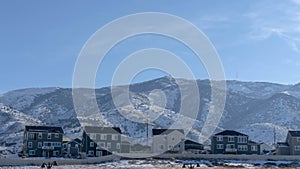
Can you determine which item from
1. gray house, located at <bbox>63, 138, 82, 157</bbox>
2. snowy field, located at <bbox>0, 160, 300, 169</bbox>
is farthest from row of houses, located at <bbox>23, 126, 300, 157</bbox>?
snowy field, located at <bbox>0, 160, 300, 169</bbox>

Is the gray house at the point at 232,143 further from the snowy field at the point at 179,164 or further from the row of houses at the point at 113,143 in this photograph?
the snowy field at the point at 179,164

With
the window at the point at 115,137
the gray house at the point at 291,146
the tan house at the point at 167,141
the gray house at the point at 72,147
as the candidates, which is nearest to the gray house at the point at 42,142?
the gray house at the point at 72,147

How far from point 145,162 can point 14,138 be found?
131m

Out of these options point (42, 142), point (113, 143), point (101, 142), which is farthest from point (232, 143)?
point (42, 142)

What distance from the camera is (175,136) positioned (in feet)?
365

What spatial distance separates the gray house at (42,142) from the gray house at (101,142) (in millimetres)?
6375

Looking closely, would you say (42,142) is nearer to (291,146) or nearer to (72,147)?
(72,147)

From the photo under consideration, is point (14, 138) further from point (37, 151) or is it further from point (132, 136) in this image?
point (37, 151)

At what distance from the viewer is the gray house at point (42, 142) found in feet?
359

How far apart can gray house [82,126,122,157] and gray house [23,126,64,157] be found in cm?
638

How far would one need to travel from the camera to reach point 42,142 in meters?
110

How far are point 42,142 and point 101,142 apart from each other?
1321 cm

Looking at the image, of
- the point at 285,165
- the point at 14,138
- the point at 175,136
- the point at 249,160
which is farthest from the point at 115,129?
the point at 14,138

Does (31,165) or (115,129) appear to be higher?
(115,129)
